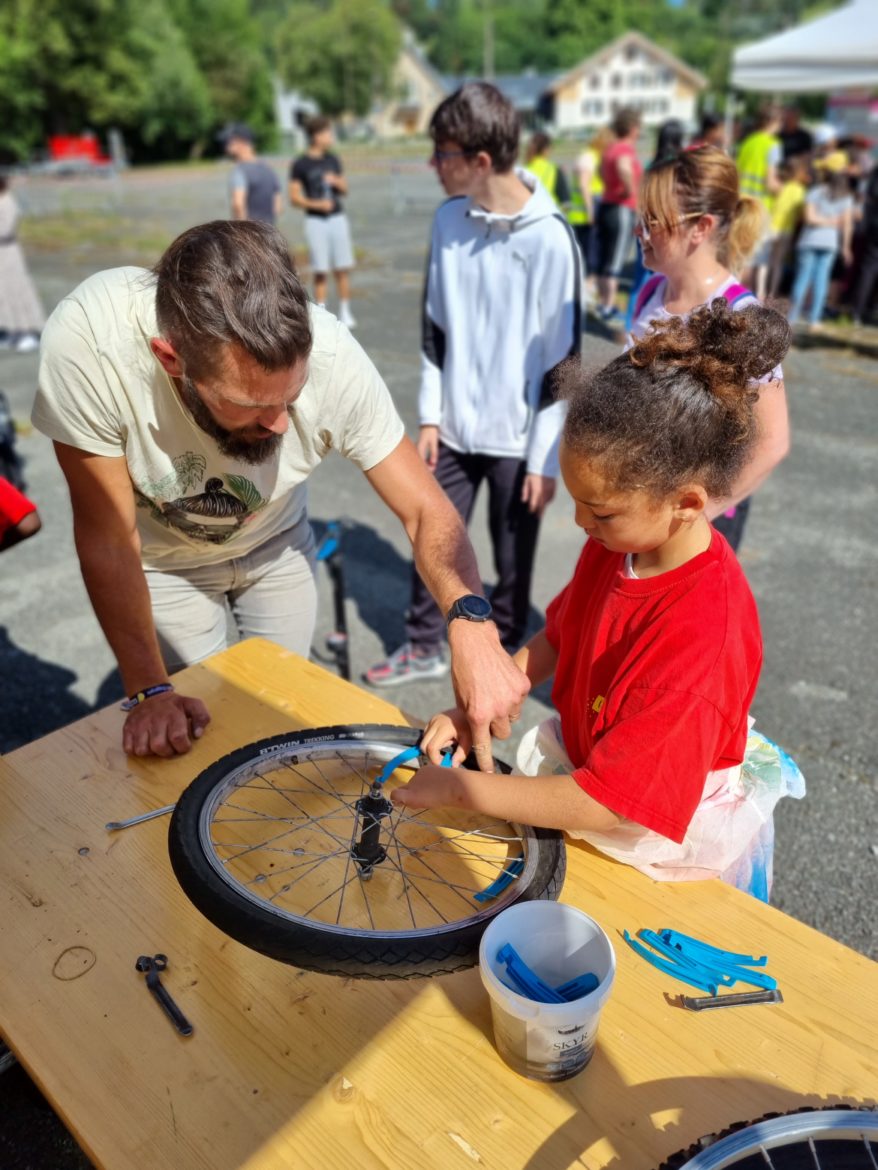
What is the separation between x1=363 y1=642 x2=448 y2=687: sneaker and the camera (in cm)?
357

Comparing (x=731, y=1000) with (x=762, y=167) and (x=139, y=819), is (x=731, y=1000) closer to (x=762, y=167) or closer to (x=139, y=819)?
(x=139, y=819)

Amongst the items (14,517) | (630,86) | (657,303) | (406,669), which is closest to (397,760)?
(14,517)

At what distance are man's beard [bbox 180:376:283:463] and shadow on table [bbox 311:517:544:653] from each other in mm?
1930

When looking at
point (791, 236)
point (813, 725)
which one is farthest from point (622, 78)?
point (813, 725)

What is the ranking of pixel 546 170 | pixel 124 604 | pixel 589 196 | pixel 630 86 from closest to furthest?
pixel 124 604, pixel 546 170, pixel 589 196, pixel 630 86

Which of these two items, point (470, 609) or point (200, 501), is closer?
point (470, 609)

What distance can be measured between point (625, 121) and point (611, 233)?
3.51 feet

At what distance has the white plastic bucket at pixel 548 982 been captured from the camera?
1103 mm

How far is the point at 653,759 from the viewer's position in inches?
53.2

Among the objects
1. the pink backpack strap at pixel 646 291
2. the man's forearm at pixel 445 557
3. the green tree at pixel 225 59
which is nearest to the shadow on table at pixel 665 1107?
the man's forearm at pixel 445 557

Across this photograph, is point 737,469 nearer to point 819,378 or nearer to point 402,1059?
point 402,1059

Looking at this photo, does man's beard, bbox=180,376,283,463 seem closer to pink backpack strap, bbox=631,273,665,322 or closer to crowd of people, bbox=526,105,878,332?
pink backpack strap, bbox=631,273,665,322

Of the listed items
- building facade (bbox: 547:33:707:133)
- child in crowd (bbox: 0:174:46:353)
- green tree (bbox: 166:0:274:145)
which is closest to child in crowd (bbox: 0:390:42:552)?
child in crowd (bbox: 0:174:46:353)

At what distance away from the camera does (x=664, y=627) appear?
1.42m
